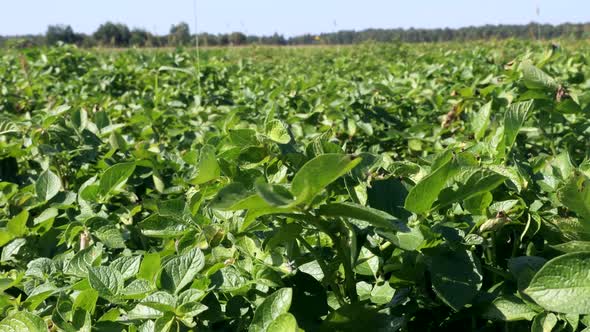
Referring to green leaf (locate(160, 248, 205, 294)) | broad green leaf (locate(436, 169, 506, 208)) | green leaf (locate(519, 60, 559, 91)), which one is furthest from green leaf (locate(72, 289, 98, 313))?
green leaf (locate(519, 60, 559, 91))

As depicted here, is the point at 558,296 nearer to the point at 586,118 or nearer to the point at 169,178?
the point at 169,178

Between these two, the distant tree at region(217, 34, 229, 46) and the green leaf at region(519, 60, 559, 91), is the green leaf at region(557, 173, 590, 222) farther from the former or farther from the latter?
the distant tree at region(217, 34, 229, 46)

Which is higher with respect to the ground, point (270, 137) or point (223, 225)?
point (270, 137)

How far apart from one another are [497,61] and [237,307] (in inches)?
126

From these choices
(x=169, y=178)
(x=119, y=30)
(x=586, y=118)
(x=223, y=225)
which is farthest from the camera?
(x=119, y=30)

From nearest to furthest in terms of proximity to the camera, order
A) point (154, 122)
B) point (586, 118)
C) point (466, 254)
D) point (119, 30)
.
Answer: point (466, 254)
point (586, 118)
point (154, 122)
point (119, 30)

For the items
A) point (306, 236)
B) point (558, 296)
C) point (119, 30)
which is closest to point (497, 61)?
point (306, 236)

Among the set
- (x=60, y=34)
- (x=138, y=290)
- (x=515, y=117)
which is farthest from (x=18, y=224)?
(x=60, y=34)

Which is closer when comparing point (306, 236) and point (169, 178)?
point (306, 236)

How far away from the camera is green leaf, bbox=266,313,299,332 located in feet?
1.94

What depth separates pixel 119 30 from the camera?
18453 mm

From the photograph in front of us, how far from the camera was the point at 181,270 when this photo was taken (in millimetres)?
724

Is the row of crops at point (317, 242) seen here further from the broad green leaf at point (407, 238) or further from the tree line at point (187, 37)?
the tree line at point (187, 37)

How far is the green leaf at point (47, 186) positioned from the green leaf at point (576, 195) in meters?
0.94
